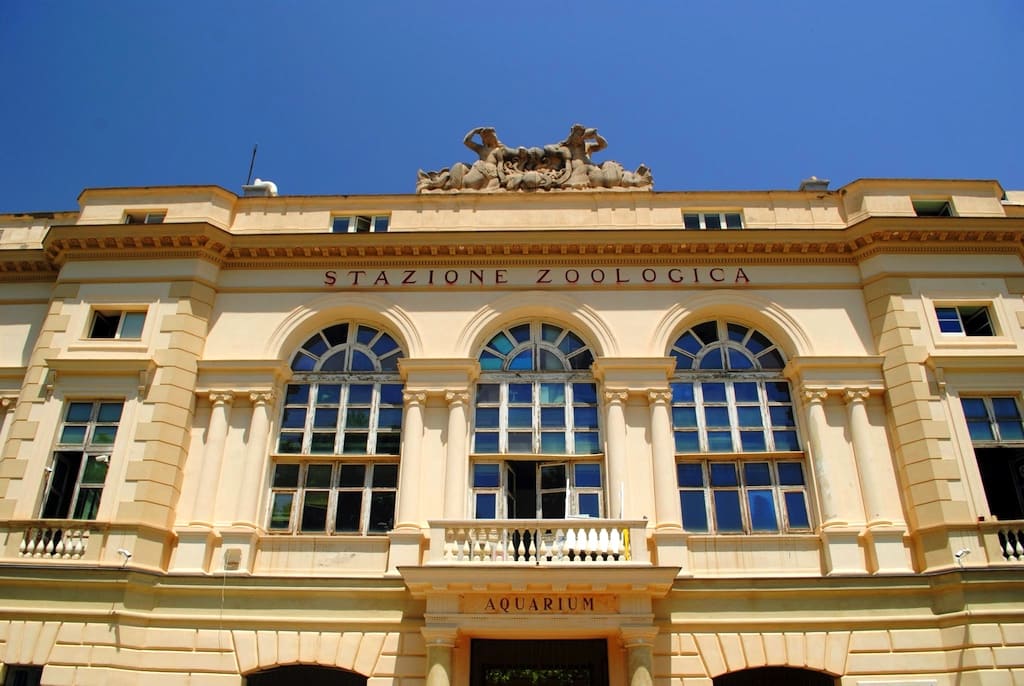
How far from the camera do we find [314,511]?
1741 centimetres

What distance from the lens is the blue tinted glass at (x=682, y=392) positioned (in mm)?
18422

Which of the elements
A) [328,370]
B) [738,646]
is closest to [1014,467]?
[738,646]

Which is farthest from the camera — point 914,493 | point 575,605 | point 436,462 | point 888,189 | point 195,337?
point 888,189

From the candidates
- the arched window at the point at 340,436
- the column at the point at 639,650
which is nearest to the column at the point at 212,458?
the arched window at the point at 340,436

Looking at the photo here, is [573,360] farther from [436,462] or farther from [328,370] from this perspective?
[328,370]

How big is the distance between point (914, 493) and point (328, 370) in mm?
13486

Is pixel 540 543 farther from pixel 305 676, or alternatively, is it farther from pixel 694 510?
pixel 305 676

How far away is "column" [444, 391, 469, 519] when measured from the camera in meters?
16.8

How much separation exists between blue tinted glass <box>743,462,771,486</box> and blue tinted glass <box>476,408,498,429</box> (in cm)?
577

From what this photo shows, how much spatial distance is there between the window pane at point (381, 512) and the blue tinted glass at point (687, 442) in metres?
6.61

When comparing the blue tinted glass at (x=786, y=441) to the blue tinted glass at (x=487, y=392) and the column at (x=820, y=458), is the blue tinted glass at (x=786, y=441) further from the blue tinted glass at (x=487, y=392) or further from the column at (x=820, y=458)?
the blue tinted glass at (x=487, y=392)

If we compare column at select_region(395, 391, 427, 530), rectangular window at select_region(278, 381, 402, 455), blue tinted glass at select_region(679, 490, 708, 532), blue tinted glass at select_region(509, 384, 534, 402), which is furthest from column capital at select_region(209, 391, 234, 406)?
blue tinted glass at select_region(679, 490, 708, 532)

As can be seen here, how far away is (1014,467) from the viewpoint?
16750 millimetres

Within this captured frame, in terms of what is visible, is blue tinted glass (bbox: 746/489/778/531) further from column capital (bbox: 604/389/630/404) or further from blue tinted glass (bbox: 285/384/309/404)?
blue tinted glass (bbox: 285/384/309/404)
